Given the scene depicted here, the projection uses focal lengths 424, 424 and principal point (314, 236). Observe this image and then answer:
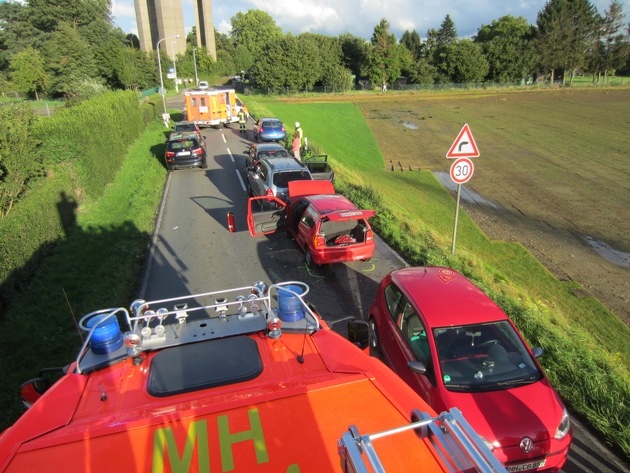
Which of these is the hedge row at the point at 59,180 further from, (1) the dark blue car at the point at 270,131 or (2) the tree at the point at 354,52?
(2) the tree at the point at 354,52

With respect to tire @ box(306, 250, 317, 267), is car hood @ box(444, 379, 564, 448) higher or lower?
higher

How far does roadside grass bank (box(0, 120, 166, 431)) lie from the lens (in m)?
7.12

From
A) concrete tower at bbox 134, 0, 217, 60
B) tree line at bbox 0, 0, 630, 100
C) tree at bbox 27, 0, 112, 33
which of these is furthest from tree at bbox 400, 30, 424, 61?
tree at bbox 27, 0, 112, 33

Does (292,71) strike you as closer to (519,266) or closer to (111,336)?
(519,266)

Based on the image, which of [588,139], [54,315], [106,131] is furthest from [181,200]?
[588,139]

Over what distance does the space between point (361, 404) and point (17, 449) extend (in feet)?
6.78

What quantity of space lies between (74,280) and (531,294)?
1202 centimetres

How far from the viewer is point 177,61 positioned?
3253 inches

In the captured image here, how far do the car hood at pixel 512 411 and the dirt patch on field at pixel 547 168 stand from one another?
8.47 meters

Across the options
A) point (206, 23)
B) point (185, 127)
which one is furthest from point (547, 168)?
point (206, 23)

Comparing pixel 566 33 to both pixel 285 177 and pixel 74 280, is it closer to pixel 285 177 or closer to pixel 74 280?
pixel 285 177

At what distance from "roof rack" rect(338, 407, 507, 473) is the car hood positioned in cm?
263

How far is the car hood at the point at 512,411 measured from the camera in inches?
182

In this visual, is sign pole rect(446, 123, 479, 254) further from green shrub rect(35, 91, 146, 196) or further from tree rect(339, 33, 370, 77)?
tree rect(339, 33, 370, 77)
